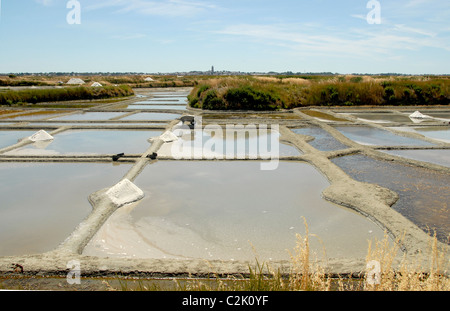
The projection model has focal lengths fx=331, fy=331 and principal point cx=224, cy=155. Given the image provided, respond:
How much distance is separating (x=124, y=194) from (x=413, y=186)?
13.0ft

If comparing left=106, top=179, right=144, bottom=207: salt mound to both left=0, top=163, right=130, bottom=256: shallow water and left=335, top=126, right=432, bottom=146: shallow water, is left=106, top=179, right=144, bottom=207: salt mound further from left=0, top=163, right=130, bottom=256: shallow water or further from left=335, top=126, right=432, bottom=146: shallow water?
left=335, top=126, right=432, bottom=146: shallow water

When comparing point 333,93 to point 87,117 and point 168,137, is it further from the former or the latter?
point 87,117

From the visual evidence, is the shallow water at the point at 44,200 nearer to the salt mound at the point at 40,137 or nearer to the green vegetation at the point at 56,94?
the salt mound at the point at 40,137

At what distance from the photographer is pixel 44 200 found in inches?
161

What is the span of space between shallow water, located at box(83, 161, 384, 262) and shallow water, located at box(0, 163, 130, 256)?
0.45 meters

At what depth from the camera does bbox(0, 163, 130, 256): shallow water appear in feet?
10.3

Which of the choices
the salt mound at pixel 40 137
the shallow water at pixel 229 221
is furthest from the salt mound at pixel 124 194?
the salt mound at pixel 40 137

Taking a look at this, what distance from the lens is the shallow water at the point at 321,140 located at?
7.37 metres

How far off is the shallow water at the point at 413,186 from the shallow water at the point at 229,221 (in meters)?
0.61

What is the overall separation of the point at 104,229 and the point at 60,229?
449 millimetres

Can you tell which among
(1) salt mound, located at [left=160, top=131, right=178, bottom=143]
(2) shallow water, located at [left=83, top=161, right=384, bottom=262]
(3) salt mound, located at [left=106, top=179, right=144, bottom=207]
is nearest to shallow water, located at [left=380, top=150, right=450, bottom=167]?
(2) shallow water, located at [left=83, top=161, right=384, bottom=262]

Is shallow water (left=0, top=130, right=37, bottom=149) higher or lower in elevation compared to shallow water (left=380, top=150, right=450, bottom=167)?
higher
